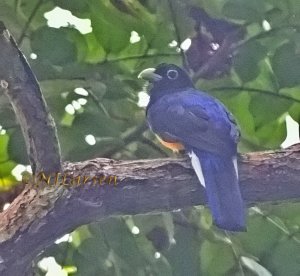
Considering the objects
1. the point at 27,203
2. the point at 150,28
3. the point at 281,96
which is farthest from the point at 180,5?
the point at 27,203

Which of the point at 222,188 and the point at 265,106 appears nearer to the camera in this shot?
the point at 222,188

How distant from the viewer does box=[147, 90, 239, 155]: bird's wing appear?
30.3 inches

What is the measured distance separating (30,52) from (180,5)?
19 cm

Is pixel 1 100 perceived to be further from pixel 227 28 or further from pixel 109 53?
pixel 227 28

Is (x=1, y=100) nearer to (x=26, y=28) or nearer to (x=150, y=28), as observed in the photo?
(x=26, y=28)

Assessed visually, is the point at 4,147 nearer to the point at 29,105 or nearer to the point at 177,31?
the point at 29,105

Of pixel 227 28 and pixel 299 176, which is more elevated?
pixel 227 28

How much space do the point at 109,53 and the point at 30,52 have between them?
9 centimetres

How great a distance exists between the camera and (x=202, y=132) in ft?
2.54

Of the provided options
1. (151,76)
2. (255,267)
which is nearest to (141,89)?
(151,76)

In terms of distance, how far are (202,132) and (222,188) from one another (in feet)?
0.22

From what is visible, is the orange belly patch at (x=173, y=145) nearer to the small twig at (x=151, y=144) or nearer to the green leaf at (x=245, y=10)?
the small twig at (x=151, y=144)

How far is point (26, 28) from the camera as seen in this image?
844mm

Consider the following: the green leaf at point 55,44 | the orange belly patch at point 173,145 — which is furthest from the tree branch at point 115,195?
the green leaf at point 55,44
